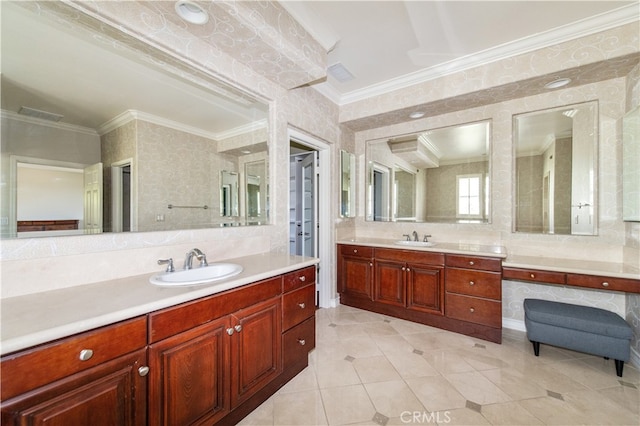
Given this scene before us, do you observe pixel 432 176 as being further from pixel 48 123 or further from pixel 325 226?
pixel 48 123

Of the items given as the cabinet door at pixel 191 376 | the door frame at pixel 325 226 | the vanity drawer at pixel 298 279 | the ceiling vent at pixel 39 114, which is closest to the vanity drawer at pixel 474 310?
the door frame at pixel 325 226

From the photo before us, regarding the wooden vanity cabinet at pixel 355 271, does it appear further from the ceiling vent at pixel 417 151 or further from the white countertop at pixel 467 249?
the ceiling vent at pixel 417 151

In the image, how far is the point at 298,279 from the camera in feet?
6.27

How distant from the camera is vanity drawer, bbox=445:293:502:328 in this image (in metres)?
2.39

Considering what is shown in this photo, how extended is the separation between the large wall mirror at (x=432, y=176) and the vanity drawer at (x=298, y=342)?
2.08 metres

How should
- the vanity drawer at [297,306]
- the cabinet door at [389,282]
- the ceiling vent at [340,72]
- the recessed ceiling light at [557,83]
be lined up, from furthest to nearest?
the cabinet door at [389,282], the ceiling vent at [340,72], the recessed ceiling light at [557,83], the vanity drawer at [297,306]

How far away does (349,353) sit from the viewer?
2.28 m

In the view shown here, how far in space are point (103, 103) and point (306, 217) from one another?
8.73 ft

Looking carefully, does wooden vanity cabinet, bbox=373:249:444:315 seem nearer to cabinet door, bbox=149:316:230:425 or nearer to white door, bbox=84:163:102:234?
cabinet door, bbox=149:316:230:425

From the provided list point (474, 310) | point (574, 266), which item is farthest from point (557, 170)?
point (474, 310)

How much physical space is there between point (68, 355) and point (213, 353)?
1.97 feet

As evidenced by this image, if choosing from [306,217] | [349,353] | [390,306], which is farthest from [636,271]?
[306,217]

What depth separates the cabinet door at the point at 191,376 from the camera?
1125mm

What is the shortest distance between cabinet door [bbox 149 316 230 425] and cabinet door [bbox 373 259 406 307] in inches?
80.6
